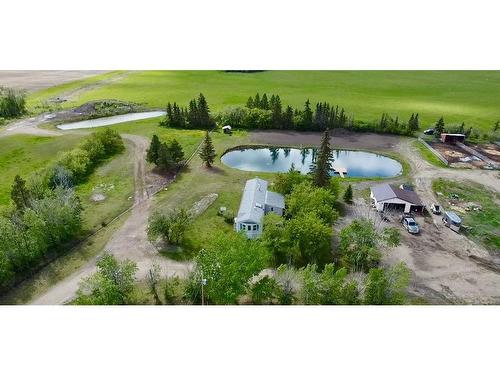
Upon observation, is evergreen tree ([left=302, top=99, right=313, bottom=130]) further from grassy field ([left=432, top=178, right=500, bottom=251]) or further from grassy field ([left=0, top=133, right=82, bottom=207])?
grassy field ([left=0, top=133, right=82, bottom=207])

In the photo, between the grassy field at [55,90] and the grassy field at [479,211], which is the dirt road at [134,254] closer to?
the grassy field at [479,211]

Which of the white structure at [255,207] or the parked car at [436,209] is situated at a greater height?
the white structure at [255,207]

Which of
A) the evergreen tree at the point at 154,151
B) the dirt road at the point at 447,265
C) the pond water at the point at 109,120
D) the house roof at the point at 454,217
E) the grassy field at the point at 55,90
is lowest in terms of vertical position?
the dirt road at the point at 447,265

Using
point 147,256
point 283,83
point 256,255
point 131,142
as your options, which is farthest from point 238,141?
point 283,83

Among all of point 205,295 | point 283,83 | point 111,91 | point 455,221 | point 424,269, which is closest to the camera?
point 205,295

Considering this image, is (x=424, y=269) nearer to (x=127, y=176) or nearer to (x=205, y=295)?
(x=205, y=295)

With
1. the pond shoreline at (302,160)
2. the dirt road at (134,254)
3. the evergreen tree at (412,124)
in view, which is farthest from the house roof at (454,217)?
the evergreen tree at (412,124)
